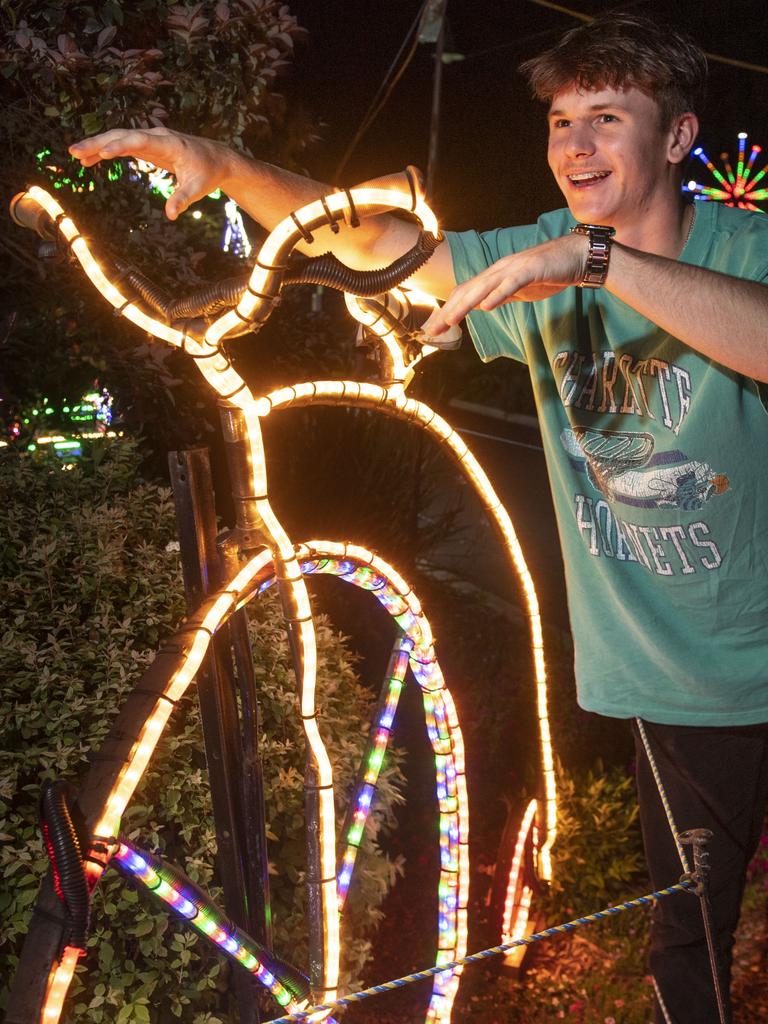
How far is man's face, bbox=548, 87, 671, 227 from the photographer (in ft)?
5.51

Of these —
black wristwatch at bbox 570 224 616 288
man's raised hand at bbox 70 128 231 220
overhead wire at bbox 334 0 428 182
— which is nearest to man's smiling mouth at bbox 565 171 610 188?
black wristwatch at bbox 570 224 616 288

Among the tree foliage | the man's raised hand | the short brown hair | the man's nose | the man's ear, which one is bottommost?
the man's raised hand

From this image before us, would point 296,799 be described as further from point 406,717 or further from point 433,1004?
point 406,717

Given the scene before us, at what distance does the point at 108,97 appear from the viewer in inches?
105

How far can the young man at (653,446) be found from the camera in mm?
1696

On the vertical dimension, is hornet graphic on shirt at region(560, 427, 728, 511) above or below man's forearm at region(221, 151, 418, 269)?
below

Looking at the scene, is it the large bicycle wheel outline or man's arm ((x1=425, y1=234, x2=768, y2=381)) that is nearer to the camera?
man's arm ((x1=425, y1=234, x2=768, y2=381))

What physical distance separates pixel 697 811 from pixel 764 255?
111cm

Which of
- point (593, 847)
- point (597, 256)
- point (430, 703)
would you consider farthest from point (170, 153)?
point (593, 847)

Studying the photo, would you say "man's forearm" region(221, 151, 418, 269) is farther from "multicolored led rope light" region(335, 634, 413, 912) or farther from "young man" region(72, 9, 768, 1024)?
"multicolored led rope light" region(335, 634, 413, 912)

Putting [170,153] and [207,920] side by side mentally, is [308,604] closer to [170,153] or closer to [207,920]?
[207,920]

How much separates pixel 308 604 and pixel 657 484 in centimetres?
71

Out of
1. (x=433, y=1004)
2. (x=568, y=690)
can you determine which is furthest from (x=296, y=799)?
(x=568, y=690)

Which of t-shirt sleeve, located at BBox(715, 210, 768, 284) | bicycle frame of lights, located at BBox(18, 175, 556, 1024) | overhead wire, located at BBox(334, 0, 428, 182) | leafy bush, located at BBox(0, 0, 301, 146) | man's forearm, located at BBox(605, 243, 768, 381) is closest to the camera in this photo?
bicycle frame of lights, located at BBox(18, 175, 556, 1024)
